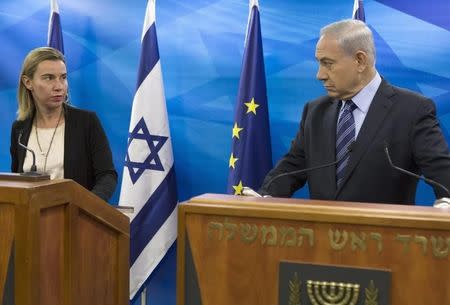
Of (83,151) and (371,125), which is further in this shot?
(83,151)

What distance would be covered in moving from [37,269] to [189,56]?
2.34m

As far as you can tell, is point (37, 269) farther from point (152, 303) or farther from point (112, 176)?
point (152, 303)

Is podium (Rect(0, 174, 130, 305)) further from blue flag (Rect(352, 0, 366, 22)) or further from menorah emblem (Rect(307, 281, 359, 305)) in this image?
blue flag (Rect(352, 0, 366, 22))

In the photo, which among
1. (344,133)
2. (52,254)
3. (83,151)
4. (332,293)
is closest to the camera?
(332,293)

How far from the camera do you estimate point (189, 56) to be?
14.1 feet

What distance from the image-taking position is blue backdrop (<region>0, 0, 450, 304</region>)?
A: 12.8ft

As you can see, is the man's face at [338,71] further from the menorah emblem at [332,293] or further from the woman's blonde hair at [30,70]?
the woman's blonde hair at [30,70]

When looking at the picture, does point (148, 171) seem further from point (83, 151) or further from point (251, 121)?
point (83, 151)

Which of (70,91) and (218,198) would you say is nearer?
(218,198)

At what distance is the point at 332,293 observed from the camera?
1.77 meters

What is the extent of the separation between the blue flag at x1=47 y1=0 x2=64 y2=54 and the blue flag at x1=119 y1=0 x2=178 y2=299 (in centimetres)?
58

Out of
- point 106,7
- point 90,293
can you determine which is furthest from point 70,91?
point 90,293

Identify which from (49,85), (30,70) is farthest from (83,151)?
(30,70)

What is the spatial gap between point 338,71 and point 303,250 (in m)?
1.05
